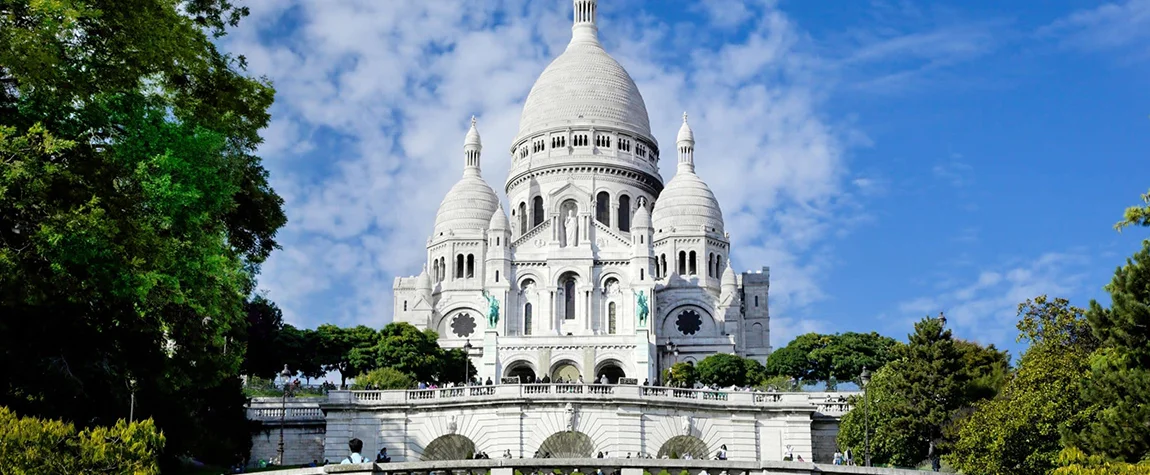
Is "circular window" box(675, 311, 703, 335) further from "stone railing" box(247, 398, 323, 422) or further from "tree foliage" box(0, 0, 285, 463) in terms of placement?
"tree foliage" box(0, 0, 285, 463)

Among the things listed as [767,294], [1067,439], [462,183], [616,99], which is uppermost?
[616,99]

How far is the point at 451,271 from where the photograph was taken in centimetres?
9756

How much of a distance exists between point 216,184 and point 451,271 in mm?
73410

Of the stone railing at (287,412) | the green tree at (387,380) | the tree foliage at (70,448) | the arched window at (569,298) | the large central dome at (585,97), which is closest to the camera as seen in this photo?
the tree foliage at (70,448)

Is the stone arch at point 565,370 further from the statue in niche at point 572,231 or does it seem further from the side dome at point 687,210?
the side dome at point 687,210

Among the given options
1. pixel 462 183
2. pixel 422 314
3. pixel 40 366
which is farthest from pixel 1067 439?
pixel 462 183

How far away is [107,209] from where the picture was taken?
890 inches

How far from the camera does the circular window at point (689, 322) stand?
9231 centimetres

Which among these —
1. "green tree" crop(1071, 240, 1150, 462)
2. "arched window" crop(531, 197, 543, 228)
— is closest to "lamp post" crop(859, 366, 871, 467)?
"green tree" crop(1071, 240, 1150, 462)

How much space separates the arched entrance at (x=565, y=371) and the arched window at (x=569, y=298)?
314 inches

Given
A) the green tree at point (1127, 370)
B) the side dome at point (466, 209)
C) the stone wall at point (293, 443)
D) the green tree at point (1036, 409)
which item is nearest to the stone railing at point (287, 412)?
the stone wall at point (293, 443)

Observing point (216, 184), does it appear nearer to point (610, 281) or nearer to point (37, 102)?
point (37, 102)

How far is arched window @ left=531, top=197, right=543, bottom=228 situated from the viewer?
336 ft

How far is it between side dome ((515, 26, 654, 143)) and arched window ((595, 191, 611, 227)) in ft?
20.6
